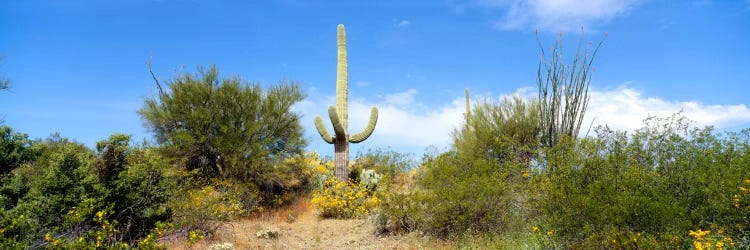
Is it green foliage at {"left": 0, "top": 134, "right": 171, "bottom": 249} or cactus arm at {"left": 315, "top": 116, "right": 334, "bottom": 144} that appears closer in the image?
green foliage at {"left": 0, "top": 134, "right": 171, "bottom": 249}

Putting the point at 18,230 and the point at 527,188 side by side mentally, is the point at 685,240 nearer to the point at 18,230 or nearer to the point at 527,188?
the point at 527,188

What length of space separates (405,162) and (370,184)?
4.56 m

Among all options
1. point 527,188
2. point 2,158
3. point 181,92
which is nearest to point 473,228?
point 527,188

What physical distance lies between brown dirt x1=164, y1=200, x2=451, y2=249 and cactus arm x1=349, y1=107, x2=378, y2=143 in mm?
2599

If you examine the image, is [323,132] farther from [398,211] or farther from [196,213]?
[398,211]

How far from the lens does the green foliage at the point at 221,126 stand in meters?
12.4

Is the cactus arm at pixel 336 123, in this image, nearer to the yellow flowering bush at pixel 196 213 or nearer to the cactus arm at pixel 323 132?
the cactus arm at pixel 323 132

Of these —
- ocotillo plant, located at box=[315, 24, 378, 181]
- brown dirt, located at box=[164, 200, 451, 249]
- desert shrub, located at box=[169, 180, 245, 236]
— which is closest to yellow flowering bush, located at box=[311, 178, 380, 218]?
brown dirt, located at box=[164, 200, 451, 249]

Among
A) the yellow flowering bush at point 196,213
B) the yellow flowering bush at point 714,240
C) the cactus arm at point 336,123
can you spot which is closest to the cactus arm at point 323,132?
the cactus arm at point 336,123

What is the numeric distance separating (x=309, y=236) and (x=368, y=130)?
16.0 ft

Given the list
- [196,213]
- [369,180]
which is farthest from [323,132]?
[196,213]

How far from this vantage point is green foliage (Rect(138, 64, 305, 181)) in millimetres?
12359

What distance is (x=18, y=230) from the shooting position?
520 cm

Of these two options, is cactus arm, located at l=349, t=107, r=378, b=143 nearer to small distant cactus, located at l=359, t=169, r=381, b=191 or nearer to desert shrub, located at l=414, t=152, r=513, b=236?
small distant cactus, located at l=359, t=169, r=381, b=191
